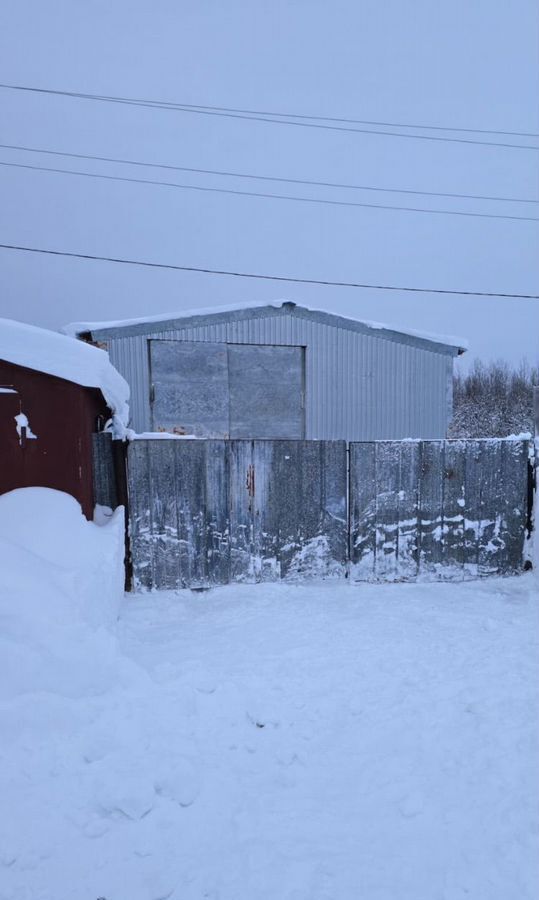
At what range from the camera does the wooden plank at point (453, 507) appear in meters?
5.16

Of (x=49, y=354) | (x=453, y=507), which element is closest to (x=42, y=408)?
(x=49, y=354)

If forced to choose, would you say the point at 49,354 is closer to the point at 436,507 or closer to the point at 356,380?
the point at 436,507

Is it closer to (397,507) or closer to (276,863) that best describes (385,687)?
(276,863)

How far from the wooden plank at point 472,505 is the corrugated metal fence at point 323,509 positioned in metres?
0.01

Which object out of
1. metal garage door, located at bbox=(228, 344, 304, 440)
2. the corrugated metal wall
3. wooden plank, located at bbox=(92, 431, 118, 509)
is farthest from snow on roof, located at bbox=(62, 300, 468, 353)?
wooden plank, located at bbox=(92, 431, 118, 509)

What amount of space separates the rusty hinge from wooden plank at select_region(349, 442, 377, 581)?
110 centimetres

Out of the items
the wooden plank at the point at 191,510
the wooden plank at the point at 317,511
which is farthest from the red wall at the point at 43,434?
the wooden plank at the point at 317,511

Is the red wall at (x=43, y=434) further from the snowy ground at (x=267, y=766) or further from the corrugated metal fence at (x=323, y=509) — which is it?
the snowy ground at (x=267, y=766)

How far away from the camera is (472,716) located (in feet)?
9.08

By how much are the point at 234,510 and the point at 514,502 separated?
3262 mm

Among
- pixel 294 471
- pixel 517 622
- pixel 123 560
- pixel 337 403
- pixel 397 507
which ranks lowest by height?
pixel 517 622

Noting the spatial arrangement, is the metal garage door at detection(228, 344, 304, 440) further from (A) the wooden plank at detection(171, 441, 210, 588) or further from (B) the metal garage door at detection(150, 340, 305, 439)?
(A) the wooden plank at detection(171, 441, 210, 588)

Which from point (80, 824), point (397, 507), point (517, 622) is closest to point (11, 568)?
point (80, 824)

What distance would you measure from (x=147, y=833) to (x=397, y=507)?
12.7ft
